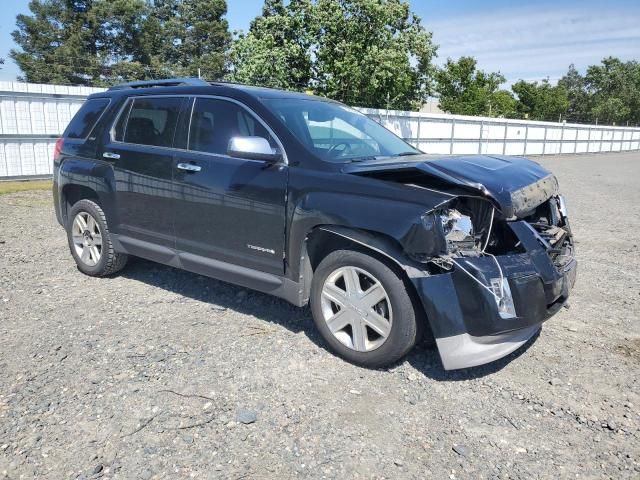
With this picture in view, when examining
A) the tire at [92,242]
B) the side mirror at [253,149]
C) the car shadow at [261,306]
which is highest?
the side mirror at [253,149]

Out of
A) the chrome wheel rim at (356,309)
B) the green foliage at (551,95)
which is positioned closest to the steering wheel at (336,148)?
the chrome wheel rim at (356,309)

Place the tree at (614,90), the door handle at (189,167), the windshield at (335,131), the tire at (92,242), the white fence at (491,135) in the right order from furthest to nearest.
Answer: the tree at (614,90) → the white fence at (491,135) → the tire at (92,242) → the door handle at (189,167) → the windshield at (335,131)

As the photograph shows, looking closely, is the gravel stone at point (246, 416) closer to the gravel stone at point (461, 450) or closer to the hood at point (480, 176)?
the gravel stone at point (461, 450)

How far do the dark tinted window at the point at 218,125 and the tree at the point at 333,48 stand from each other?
13196mm

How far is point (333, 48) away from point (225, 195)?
16.0m

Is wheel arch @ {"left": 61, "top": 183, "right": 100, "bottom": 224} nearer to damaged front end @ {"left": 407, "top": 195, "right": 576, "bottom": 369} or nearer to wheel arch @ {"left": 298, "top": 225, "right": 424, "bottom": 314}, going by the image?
wheel arch @ {"left": 298, "top": 225, "right": 424, "bottom": 314}

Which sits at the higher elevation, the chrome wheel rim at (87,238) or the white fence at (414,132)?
the white fence at (414,132)

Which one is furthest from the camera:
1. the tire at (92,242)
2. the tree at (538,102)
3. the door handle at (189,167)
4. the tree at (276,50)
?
the tree at (538,102)

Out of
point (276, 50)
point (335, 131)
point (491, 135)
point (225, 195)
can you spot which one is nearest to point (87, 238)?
point (225, 195)

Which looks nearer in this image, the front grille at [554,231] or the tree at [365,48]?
the front grille at [554,231]

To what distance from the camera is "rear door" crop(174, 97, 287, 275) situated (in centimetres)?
392

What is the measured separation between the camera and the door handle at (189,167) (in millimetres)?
4318

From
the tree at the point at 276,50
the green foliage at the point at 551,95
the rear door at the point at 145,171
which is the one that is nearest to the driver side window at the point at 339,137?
the rear door at the point at 145,171

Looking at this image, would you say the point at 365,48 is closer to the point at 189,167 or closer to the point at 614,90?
the point at 189,167
